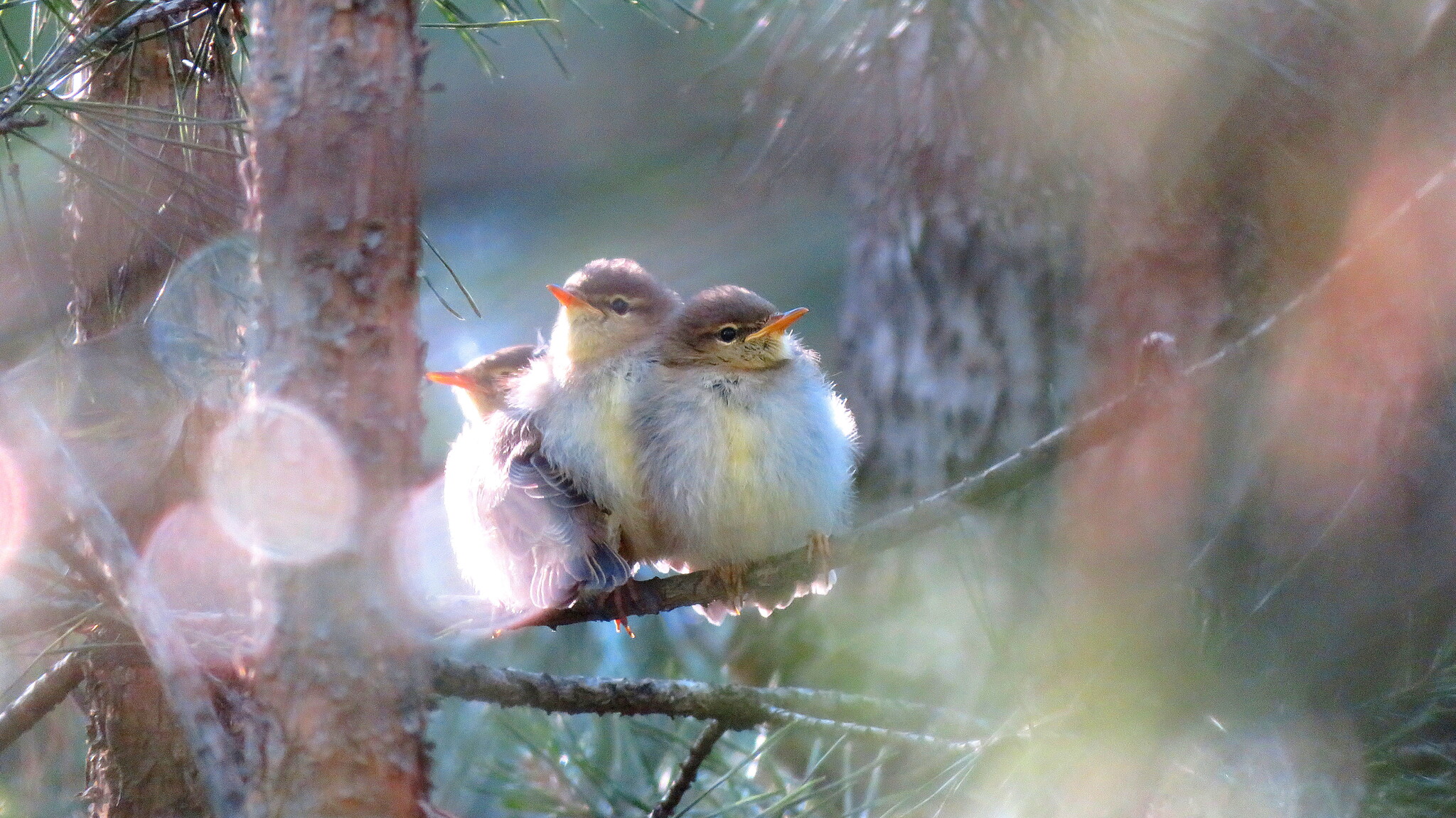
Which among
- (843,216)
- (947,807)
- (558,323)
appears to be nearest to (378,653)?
(947,807)

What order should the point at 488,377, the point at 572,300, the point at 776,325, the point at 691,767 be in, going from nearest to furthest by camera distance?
the point at 691,767
the point at 776,325
the point at 572,300
the point at 488,377

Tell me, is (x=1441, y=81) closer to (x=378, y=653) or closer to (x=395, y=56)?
(x=395, y=56)

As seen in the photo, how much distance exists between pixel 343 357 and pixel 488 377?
1.77 m

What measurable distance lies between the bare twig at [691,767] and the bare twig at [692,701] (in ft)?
0.08

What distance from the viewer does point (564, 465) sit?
225 centimetres

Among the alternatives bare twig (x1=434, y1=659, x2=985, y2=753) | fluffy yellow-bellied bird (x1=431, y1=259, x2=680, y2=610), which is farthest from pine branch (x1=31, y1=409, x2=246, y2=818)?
fluffy yellow-bellied bird (x1=431, y1=259, x2=680, y2=610)

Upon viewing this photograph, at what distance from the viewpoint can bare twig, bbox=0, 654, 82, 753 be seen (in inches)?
76.4

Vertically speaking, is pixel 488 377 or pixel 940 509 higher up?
pixel 488 377

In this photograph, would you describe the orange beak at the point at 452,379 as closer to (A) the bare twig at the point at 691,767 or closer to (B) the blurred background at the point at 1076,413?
(B) the blurred background at the point at 1076,413

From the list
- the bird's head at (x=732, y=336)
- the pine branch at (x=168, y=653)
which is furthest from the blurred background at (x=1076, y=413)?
the pine branch at (x=168, y=653)

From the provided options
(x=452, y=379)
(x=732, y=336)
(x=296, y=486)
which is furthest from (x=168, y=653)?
(x=452, y=379)

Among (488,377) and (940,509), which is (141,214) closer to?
(488,377)

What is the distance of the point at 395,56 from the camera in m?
1.25

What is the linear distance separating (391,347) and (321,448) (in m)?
0.13
